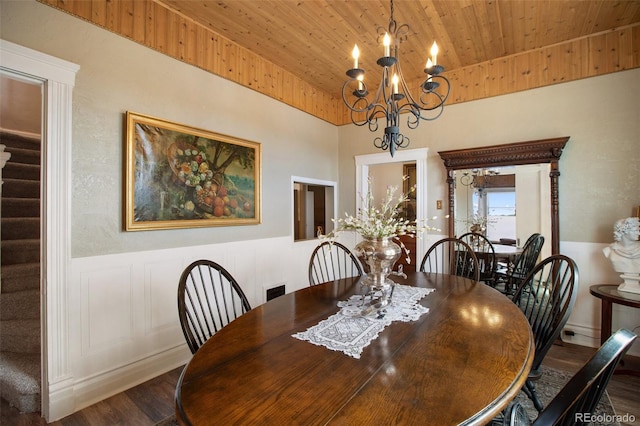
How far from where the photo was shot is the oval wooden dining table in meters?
0.80

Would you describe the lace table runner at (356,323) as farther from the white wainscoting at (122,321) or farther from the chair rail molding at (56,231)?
the chair rail molding at (56,231)

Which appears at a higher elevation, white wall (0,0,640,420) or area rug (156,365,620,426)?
white wall (0,0,640,420)

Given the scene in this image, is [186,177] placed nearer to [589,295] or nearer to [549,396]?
[549,396]

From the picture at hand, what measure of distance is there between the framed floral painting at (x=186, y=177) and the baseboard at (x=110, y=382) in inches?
42.2

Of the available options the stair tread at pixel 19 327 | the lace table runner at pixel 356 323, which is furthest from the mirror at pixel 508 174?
the stair tread at pixel 19 327

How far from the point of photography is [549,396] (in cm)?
212

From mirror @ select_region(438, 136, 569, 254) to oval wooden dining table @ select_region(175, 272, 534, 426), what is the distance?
2.25 meters

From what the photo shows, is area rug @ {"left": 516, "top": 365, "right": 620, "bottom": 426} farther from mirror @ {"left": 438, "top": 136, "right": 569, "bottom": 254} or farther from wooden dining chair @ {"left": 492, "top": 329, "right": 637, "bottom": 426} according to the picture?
wooden dining chair @ {"left": 492, "top": 329, "right": 637, "bottom": 426}

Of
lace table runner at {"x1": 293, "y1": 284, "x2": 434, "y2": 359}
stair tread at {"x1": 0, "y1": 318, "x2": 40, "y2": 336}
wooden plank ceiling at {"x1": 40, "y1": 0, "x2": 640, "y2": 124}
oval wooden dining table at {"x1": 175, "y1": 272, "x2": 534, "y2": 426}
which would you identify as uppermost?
wooden plank ceiling at {"x1": 40, "y1": 0, "x2": 640, "y2": 124}

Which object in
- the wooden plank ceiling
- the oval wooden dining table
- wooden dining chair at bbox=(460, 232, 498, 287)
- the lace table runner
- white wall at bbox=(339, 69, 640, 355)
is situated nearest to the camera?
the oval wooden dining table

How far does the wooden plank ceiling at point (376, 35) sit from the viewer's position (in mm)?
2502

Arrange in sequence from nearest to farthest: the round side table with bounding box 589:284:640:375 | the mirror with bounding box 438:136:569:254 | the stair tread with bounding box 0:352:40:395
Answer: the stair tread with bounding box 0:352:40:395 → the round side table with bounding box 589:284:640:375 → the mirror with bounding box 438:136:569:254

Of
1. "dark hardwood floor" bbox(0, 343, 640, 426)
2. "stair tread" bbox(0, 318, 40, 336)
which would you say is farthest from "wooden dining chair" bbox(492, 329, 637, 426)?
"stair tread" bbox(0, 318, 40, 336)

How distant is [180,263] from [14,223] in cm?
177
